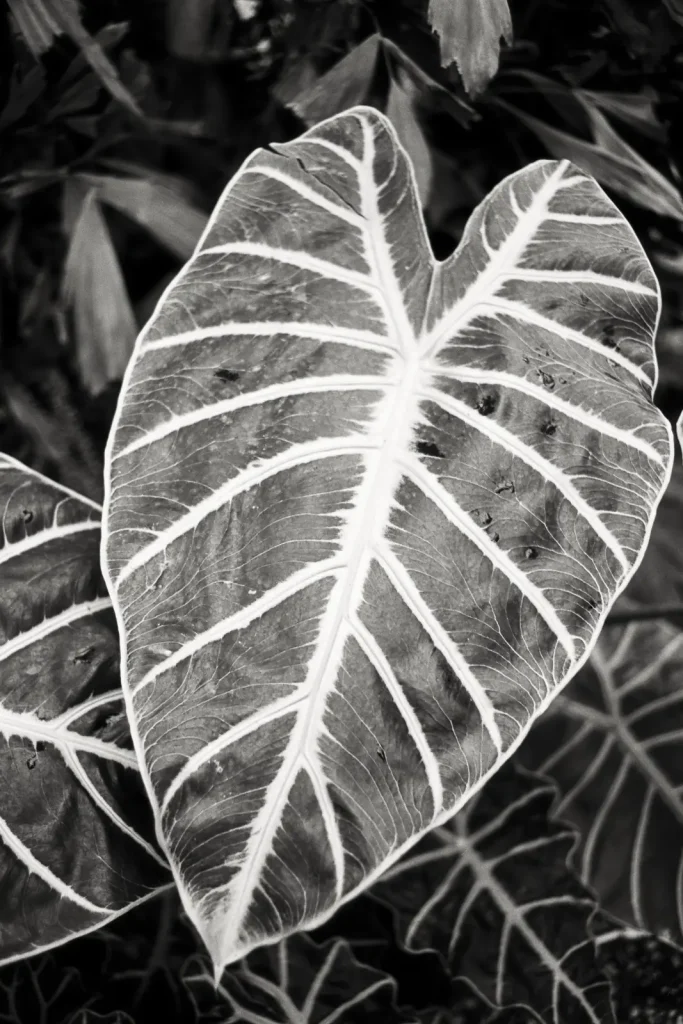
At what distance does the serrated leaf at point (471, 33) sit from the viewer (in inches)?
28.3

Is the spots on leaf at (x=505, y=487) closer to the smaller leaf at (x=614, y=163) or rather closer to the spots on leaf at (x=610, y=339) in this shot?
the spots on leaf at (x=610, y=339)

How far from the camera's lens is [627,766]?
3.42 feet

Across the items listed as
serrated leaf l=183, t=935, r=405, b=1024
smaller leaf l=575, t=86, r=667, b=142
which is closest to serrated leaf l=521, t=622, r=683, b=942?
Answer: serrated leaf l=183, t=935, r=405, b=1024

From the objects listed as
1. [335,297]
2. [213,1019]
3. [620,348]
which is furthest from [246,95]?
[213,1019]

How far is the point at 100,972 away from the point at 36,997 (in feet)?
0.29

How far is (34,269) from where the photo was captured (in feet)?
4.09

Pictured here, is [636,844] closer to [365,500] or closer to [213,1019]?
→ [213,1019]

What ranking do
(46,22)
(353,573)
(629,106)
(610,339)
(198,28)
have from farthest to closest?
(198,28)
(629,106)
(46,22)
(610,339)
(353,573)

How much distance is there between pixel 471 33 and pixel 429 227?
0.43 m

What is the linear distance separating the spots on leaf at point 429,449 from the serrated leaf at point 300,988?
59cm

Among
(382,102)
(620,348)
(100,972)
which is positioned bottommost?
(100,972)

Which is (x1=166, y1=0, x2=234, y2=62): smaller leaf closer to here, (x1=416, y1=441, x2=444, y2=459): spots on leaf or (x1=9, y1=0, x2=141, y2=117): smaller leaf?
(x1=9, y1=0, x2=141, y2=117): smaller leaf

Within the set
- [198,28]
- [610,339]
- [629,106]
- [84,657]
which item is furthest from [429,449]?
[198,28]

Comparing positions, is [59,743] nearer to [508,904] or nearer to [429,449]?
[429,449]
